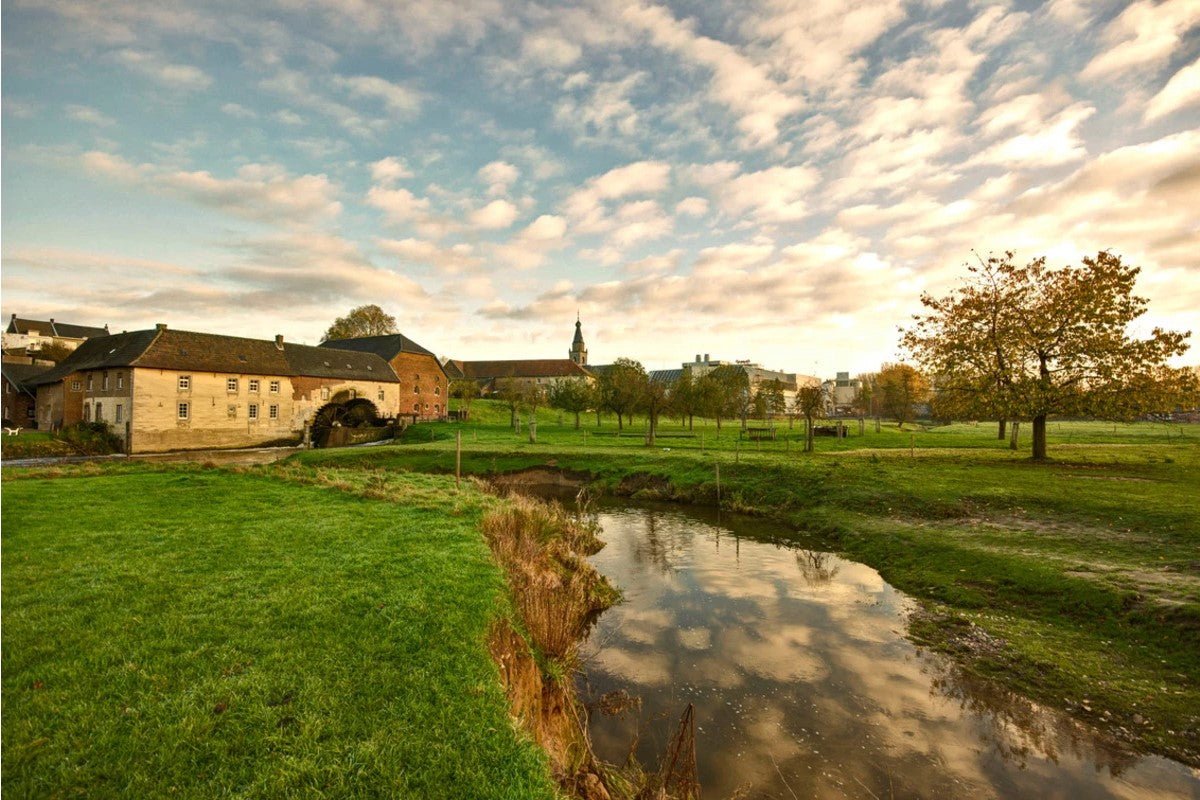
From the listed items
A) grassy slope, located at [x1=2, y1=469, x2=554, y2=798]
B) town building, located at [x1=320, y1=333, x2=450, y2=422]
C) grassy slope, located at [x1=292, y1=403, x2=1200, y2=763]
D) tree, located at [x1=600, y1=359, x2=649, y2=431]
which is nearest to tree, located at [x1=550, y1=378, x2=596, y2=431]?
tree, located at [x1=600, y1=359, x2=649, y2=431]

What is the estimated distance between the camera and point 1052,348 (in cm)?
2442

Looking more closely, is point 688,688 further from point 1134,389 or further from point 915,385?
point 915,385

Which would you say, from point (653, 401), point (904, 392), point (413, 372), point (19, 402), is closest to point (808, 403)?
point (653, 401)

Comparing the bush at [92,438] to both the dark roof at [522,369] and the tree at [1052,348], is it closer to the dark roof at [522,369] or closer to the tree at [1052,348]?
the tree at [1052,348]

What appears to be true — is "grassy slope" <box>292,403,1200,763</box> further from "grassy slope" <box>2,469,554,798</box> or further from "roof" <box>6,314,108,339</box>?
"roof" <box>6,314,108,339</box>

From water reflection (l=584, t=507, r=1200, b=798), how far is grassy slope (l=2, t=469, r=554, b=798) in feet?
9.42

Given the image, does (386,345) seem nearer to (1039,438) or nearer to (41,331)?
(1039,438)

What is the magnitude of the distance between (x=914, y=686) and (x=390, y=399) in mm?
62983

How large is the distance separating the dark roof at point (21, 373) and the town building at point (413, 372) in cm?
2742

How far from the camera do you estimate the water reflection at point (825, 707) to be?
666 centimetres

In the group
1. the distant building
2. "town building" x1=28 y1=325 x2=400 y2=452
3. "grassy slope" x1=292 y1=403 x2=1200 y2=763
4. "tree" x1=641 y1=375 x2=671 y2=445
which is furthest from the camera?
the distant building

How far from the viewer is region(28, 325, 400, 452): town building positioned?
43.1 meters

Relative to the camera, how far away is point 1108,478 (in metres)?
20.2

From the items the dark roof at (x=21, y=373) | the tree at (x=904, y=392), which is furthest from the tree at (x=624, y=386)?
the dark roof at (x=21, y=373)
